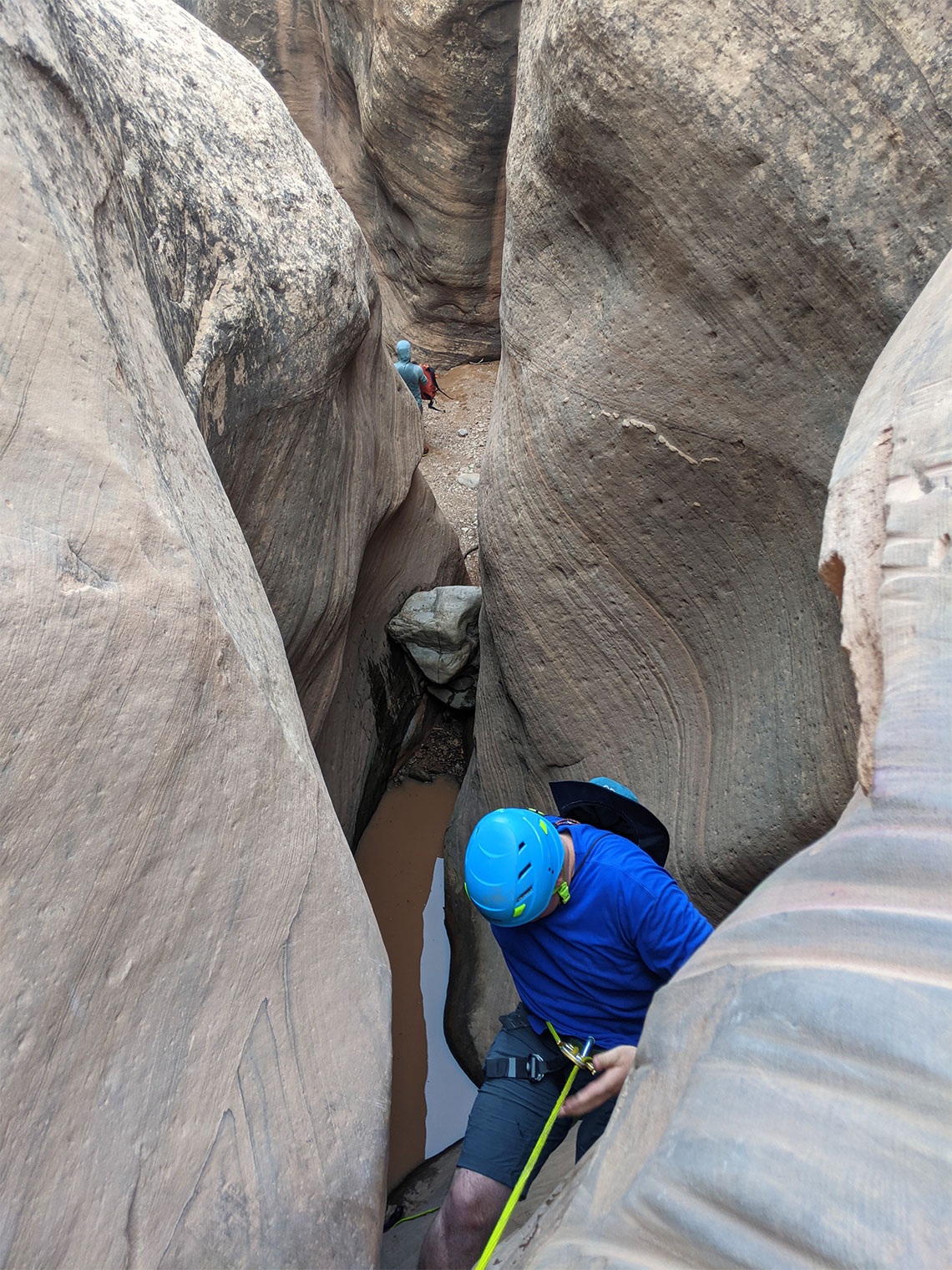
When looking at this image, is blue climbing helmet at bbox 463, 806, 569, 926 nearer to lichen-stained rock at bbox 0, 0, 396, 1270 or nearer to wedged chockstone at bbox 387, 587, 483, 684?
lichen-stained rock at bbox 0, 0, 396, 1270

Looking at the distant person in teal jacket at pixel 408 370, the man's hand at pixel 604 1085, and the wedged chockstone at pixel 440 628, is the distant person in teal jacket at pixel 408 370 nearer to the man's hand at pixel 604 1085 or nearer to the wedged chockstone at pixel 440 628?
the wedged chockstone at pixel 440 628

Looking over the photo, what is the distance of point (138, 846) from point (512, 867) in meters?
0.73

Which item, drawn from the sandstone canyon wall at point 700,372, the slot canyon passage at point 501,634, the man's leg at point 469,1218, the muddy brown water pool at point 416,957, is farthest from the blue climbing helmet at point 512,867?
the muddy brown water pool at point 416,957

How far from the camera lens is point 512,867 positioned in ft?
5.22

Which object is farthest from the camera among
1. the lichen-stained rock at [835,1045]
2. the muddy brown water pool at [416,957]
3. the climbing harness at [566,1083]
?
the muddy brown water pool at [416,957]

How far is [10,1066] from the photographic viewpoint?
99 centimetres

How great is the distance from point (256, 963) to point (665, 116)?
2.20 m

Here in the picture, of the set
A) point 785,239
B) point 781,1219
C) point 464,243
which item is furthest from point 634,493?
point 464,243

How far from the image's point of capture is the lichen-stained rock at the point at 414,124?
6.19m

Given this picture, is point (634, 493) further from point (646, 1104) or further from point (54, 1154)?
point (54, 1154)

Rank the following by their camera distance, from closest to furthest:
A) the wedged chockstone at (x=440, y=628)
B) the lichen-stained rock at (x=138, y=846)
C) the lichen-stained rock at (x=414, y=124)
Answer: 1. the lichen-stained rock at (x=138, y=846)
2. the wedged chockstone at (x=440, y=628)
3. the lichen-stained rock at (x=414, y=124)

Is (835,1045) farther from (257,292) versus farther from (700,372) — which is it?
(257,292)

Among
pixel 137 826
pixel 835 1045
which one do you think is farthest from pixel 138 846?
pixel 835 1045

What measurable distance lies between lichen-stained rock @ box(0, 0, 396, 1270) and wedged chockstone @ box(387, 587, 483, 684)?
8.24 ft
